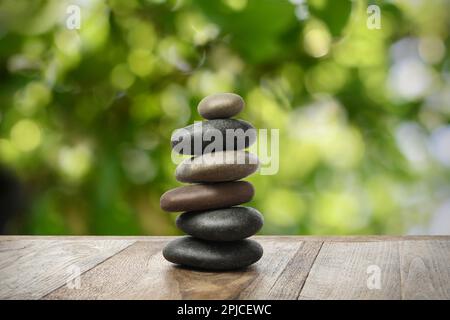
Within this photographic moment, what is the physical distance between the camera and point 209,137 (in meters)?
0.91

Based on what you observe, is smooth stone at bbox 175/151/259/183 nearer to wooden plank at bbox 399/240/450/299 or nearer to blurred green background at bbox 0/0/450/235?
wooden plank at bbox 399/240/450/299

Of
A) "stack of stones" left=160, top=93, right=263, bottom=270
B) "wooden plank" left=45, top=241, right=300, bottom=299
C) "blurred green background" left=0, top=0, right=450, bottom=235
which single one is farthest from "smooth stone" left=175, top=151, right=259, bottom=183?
"blurred green background" left=0, top=0, right=450, bottom=235

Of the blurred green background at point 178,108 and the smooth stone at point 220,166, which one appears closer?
the smooth stone at point 220,166

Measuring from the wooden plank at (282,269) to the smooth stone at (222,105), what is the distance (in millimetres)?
226

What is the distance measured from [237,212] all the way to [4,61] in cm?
80

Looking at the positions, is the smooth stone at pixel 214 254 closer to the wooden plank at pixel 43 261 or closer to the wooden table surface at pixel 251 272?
the wooden table surface at pixel 251 272

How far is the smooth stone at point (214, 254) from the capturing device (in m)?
0.89

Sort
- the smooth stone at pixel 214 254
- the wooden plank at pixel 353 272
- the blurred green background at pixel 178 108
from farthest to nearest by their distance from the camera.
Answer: the blurred green background at pixel 178 108 → the smooth stone at pixel 214 254 → the wooden plank at pixel 353 272

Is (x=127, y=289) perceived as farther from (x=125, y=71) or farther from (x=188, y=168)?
(x=125, y=71)

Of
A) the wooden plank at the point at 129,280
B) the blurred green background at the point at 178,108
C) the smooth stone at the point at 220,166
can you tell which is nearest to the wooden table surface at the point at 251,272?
the wooden plank at the point at 129,280

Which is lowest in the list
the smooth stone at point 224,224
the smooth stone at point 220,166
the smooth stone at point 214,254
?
the smooth stone at point 214,254

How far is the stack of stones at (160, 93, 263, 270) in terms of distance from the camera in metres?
0.89

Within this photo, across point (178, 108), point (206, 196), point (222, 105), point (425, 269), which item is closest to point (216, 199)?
point (206, 196)
